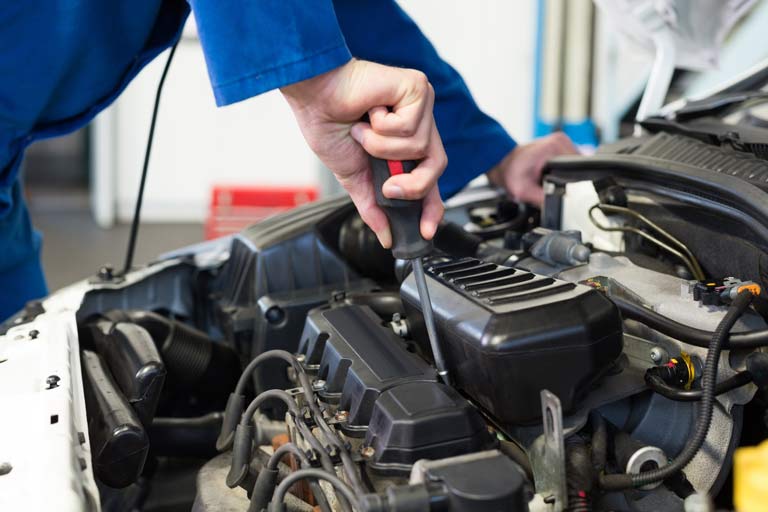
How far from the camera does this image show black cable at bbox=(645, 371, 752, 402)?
70cm

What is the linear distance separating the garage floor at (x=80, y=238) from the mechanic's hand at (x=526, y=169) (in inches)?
111

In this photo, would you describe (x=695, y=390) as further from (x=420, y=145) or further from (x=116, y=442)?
(x=116, y=442)

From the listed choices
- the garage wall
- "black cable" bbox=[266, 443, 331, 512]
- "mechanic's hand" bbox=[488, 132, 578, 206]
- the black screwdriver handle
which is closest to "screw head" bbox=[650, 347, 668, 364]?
the black screwdriver handle

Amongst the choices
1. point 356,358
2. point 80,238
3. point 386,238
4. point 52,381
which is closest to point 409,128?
point 386,238

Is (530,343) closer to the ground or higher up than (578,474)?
higher up

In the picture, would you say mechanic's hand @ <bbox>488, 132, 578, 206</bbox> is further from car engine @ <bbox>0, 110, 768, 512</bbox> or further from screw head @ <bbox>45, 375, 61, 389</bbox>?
screw head @ <bbox>45, 375, 61, 389</bbox>

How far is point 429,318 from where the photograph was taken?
0.77m

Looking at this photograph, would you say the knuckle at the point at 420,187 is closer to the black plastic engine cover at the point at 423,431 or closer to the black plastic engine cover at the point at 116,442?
the black plastic engine cover at the point at 423,431

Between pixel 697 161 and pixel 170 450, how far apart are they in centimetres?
80

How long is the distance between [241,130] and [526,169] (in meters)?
4.05

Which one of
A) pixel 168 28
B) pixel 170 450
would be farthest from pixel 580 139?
pixel 170 450

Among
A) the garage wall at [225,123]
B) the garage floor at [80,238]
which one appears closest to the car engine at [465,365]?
the garage floor at [80,238]

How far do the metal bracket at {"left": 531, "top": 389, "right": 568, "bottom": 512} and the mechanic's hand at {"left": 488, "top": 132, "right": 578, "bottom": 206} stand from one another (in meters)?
0.82

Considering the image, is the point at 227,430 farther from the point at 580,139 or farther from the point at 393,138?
the point at 580,139
